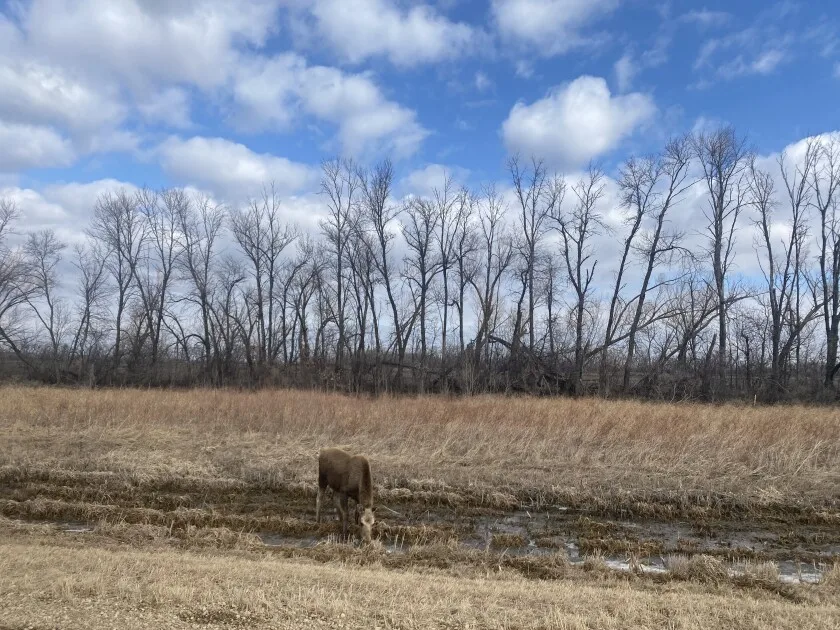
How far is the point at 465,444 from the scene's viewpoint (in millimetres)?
14867

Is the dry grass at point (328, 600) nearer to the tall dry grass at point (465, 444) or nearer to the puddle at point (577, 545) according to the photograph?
the puddle at point (577, 545)

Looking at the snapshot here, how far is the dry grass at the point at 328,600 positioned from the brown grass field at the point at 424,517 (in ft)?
0.09

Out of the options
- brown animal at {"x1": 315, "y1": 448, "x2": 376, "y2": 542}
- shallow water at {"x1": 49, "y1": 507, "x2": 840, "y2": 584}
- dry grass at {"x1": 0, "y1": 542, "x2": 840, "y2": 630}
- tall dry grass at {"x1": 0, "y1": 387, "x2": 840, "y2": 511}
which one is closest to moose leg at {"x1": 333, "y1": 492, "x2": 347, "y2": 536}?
brown animal at {"x1": 315, "y1": 448, "x2": 376, "y2": 542}

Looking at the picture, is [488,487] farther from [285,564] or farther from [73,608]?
[73,608]

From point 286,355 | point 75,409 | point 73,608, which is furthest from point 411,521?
point 286,355

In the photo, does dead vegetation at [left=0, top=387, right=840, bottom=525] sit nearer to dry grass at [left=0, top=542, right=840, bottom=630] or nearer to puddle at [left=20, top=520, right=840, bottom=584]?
puddle at [left=20, top=520, right=840, bottom=584]

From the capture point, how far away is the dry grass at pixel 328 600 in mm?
4836

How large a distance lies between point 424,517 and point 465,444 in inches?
190

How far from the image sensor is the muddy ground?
8.16 metres

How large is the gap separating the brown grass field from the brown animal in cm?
48

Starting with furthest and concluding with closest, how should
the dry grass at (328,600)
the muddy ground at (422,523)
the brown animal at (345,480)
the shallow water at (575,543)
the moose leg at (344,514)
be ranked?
1. the brown animal at (345,480)
2. the moose leg at (344,514)
3. the muddy ground at (422,523)
4. the shallow water at (575,543)
5. the dry grass at (328,600)

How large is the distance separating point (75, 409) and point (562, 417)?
14.2 meters

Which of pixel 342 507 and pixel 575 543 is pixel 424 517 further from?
pixel 575 543

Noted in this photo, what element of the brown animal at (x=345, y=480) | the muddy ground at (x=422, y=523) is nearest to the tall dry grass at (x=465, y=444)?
the muddy ground at (x=422, y=523)
